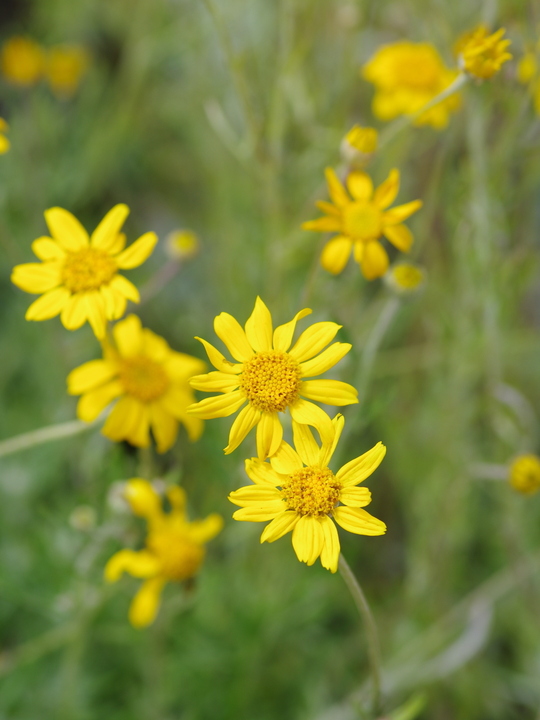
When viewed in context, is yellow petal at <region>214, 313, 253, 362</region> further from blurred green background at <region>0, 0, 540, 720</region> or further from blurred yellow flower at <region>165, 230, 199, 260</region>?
blurred yellow flower at <region>165, 230, 199, 260</region>

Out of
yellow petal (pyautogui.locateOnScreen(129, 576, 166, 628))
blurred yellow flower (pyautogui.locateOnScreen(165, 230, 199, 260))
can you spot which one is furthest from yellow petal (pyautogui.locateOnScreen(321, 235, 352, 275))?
yellow petal (pyautogui.locateOnScreen(129, 576, 166, 628))

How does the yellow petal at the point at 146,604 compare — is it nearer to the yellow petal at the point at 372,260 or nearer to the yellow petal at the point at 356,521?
the yellow petal at the point at 356,521

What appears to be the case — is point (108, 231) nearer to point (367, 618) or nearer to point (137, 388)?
point (137, 388)

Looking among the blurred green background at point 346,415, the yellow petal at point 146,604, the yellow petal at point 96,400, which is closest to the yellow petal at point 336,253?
the blurred green background at point 346,415

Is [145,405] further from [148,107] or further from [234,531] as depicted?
[148,107]

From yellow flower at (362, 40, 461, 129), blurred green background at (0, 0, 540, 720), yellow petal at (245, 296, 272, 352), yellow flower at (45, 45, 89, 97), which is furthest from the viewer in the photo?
yellow flower at (45, 45, 89, 97)

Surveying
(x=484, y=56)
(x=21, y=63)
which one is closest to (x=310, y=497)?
(x=484, y=56)
